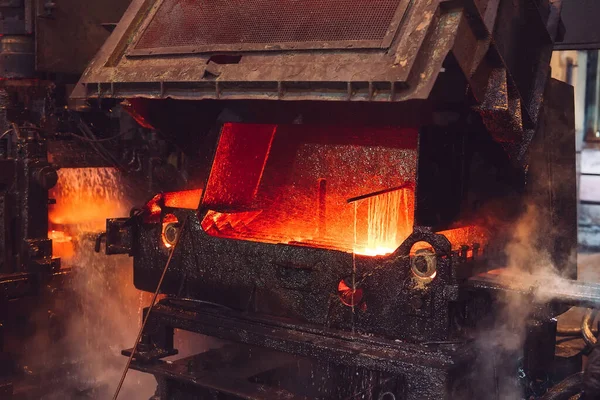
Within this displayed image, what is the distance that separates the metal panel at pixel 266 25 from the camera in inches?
133

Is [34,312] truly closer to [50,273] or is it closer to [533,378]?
[50,273]

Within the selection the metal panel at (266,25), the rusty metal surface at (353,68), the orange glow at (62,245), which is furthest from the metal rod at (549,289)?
the orange glow at (62,245)

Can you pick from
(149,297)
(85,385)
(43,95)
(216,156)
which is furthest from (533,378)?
(43,95)

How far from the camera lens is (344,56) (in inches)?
131

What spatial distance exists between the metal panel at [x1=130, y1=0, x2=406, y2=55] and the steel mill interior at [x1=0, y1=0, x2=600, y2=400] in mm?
14

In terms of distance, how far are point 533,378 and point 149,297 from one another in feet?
10.1

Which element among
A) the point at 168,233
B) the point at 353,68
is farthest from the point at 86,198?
the point at 353,68

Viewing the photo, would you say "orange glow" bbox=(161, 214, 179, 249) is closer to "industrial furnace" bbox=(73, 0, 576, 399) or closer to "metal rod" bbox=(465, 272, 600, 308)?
"industrial furnace" bbox=(73, 0, 576, 399)

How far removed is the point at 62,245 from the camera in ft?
17.7

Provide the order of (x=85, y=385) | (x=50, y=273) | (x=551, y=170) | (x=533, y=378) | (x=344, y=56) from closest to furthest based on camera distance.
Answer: (x=344, y=56)
(x=533, y=378)
(x=551, y=170)
(x=50, y=273)
(x=85, y=385)

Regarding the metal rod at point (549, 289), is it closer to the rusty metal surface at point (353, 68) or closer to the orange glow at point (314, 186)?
the orange glow at point (314, 186)

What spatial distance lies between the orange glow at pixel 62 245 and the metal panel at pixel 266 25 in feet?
6.46

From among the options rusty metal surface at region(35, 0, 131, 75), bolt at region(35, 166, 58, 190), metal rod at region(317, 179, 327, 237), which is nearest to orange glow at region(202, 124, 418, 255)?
metal rod at region(317, 179, 327, 237)

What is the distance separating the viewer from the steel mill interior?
3.35 m
